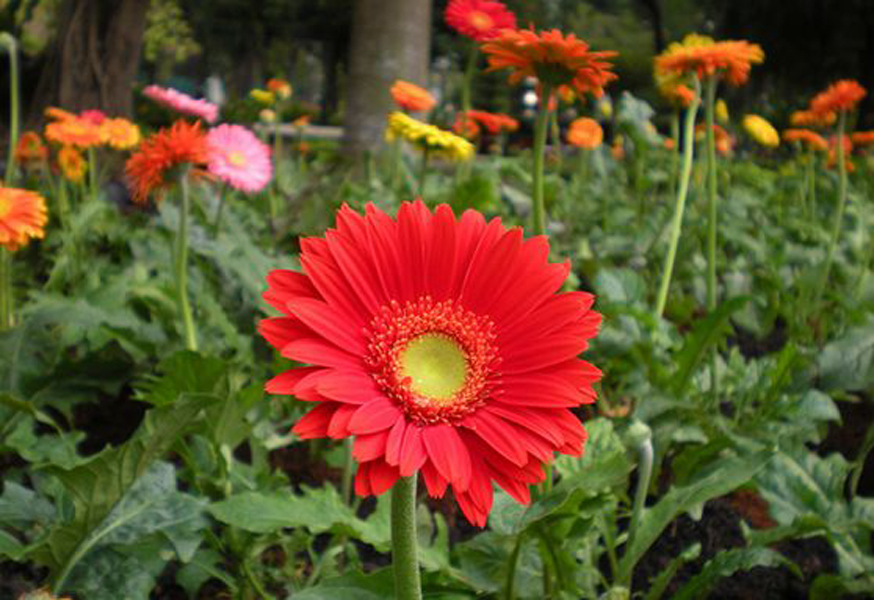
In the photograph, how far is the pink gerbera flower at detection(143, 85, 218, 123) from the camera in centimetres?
229

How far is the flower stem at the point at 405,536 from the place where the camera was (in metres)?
0.74

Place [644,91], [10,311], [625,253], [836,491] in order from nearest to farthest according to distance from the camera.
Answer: [836,491], [10,311], [625,253], [644,91]

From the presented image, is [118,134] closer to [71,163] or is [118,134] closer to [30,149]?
[71,163]

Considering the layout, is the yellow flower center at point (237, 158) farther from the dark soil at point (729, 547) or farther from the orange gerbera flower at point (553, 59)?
the dark soil at point (729, 547)

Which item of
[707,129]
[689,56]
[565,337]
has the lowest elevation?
[565,337]

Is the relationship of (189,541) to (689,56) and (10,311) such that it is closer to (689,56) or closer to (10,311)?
(10,311)

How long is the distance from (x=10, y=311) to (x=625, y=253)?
1.70 m

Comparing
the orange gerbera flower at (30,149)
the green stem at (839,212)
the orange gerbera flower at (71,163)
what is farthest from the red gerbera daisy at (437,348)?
the orange gerbera flower at (30,149)

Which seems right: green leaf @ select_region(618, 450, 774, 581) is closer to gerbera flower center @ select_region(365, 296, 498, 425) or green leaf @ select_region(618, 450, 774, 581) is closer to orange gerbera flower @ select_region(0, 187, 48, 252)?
gerbera flower center @ select_region(365, 296, 498, 425)

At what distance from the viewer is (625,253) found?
288 centimetres

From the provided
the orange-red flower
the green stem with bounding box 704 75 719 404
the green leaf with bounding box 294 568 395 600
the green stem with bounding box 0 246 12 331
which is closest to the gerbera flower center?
the green leaf with bounding box 294 568 395 600

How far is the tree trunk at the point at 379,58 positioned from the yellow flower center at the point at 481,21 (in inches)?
121

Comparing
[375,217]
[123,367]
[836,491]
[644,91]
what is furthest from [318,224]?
[644,91]

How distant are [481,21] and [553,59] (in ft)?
2.63
